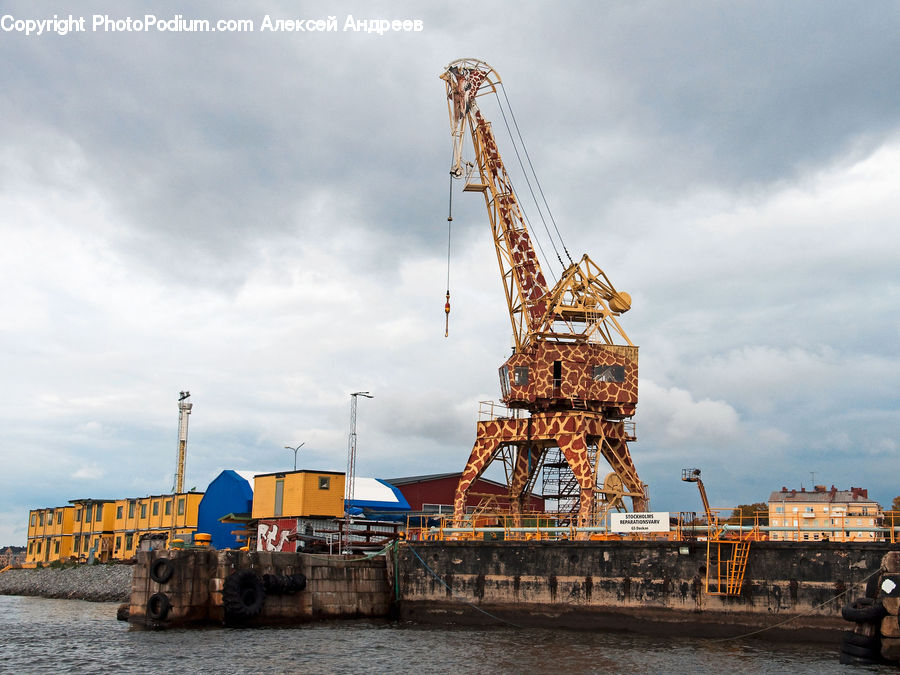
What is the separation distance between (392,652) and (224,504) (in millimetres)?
38251

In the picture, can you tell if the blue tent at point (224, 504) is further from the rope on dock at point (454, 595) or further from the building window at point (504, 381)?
the rope on dock at point (454, 595)

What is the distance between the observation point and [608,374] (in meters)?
51.7

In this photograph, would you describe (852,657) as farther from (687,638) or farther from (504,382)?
(504,382)

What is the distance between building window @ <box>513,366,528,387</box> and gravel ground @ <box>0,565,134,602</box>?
113 ft

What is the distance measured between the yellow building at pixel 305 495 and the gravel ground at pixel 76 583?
1776 cm

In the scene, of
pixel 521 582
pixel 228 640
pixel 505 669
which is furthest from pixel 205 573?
pixel 505 669

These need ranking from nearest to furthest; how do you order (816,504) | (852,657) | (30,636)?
(852,657) → (30,636) → (816,504)

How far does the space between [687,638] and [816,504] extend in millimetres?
91406

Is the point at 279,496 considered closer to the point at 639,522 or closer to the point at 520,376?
the point at 520,376

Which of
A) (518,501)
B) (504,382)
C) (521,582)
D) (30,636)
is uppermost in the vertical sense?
(504,382)

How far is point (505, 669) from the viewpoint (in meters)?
28.7

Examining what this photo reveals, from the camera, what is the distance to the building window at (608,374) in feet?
169

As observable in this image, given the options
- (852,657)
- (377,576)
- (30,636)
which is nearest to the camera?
(852,657)

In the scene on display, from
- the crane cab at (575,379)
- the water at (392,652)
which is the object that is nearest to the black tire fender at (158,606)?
the water at (392,652)
